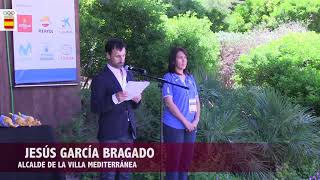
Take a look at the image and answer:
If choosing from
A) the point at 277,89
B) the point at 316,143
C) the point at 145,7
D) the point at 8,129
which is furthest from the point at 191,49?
the point at 8,129

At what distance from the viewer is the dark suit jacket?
5.75 metres

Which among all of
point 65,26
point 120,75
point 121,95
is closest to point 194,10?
point 65,26

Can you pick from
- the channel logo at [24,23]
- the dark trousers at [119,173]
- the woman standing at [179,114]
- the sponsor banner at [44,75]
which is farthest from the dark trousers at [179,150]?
the channel logo at [24,23]

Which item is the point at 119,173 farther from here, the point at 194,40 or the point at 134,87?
the point at 194,40

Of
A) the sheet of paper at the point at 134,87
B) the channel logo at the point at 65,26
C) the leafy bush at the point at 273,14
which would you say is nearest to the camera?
the sheet of paper at the point at 134,87

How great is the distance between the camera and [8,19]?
7.54 metres

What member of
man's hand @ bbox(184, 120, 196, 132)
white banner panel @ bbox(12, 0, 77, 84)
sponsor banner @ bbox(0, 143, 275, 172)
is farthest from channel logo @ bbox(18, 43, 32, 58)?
man's hand @ bbox(184, 120, 196, 132)

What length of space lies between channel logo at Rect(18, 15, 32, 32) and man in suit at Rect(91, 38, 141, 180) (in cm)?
230

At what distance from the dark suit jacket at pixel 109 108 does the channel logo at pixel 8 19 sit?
2271 millimetres

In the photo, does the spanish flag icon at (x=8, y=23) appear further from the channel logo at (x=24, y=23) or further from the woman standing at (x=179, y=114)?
the woman standing at (x=179, y=114)

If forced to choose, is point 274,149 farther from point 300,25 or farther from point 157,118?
point 300,25

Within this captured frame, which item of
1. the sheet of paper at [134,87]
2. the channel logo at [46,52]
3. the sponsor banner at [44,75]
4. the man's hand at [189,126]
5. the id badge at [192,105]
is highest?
the channel logo at [46,52]

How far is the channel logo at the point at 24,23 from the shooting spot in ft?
25.2

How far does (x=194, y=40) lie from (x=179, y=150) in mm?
4897
